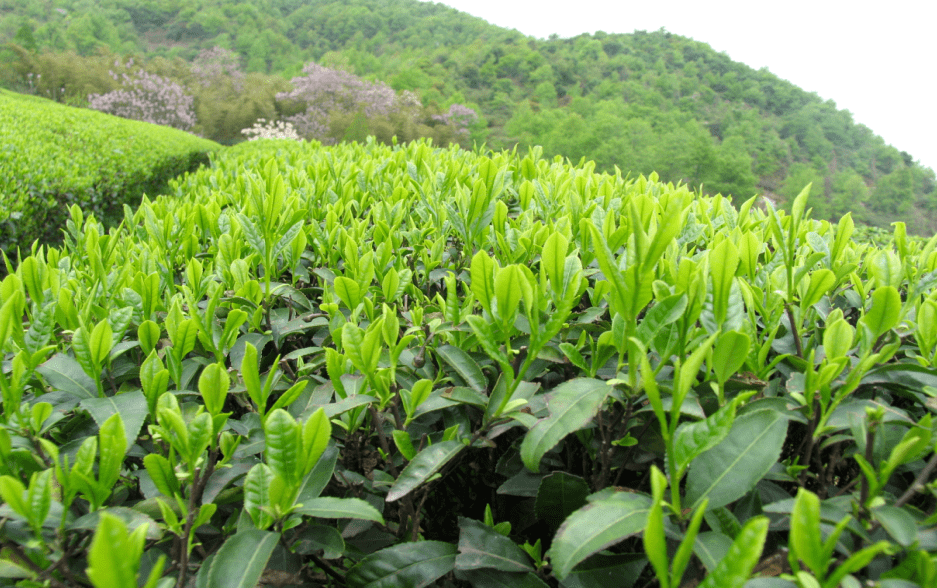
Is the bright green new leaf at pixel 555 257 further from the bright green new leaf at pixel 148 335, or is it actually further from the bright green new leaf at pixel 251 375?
the bright green new leaf at pixel 148 335

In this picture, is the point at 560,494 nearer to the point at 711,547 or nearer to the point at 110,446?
the point at 711,547

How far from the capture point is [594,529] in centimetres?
67

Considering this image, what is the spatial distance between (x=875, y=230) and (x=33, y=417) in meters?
12.7

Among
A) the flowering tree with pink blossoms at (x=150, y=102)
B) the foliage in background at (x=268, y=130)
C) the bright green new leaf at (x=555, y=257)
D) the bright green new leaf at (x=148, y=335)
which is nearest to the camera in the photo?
the bright green new leaf at (x=555, y=257)

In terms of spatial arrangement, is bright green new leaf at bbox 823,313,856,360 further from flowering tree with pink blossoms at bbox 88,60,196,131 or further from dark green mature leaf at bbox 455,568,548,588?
flowering tree with pink blossoms at bbox 88,60,196,131

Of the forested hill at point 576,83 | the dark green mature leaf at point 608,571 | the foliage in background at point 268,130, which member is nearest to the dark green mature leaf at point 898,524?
the dark green mature leaf at point 608,571

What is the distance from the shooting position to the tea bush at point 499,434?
695mm

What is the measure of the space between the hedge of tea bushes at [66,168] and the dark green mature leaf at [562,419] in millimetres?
5827

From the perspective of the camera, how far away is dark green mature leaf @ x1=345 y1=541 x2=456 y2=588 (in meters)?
0.86

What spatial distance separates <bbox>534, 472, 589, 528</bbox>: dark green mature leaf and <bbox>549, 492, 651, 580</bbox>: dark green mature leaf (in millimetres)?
161

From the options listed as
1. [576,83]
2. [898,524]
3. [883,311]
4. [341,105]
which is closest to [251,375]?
[898,524]

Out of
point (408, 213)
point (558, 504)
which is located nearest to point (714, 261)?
point (558, 504)

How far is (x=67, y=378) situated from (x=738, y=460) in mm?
→ 1329

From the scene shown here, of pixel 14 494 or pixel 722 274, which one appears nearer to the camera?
pixel 14 494
